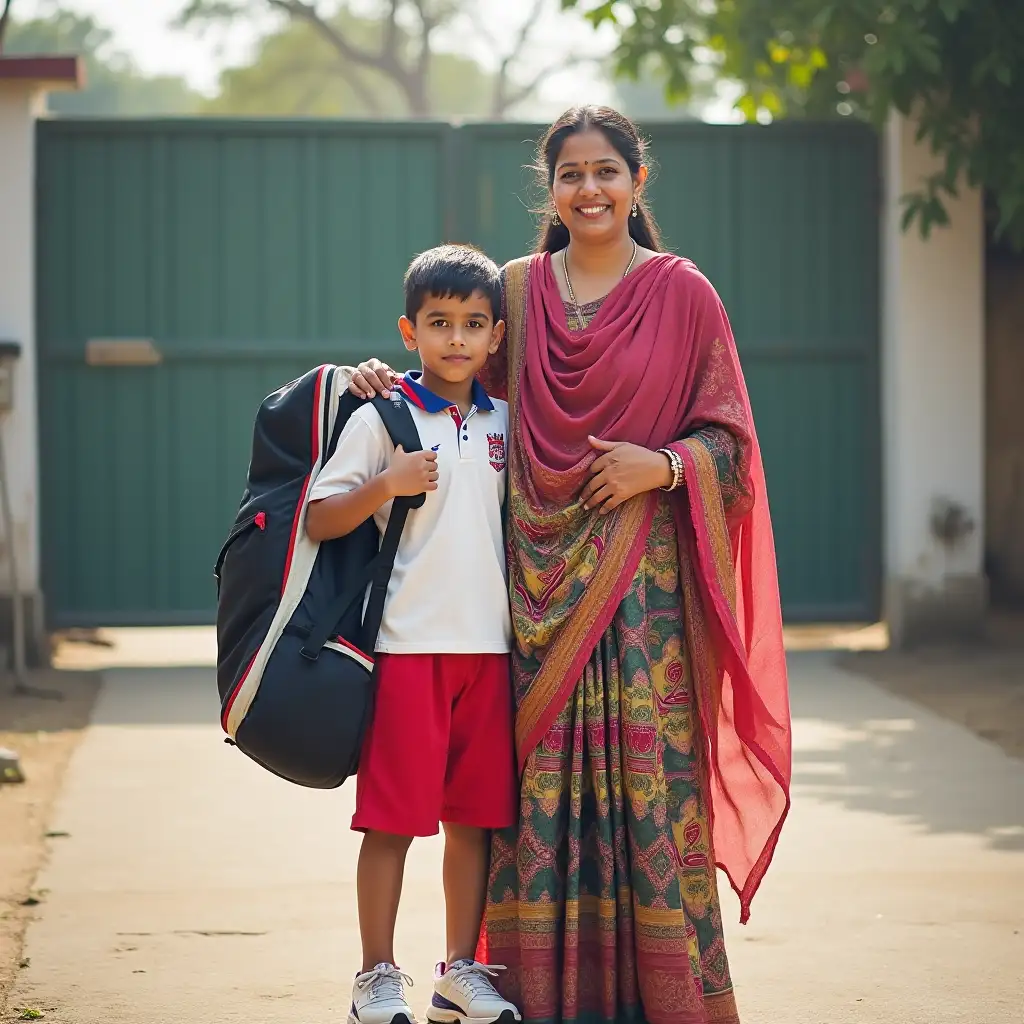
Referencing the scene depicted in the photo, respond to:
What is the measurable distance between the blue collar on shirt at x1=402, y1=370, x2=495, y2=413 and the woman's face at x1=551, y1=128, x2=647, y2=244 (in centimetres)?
36

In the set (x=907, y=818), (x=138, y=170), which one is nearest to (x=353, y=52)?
(x=138, y=170)

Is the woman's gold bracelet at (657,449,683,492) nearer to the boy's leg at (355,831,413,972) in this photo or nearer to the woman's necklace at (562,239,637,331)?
the woman's necklace at (562,239,637,331)

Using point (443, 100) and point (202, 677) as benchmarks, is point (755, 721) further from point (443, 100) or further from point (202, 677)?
point (443, 100)

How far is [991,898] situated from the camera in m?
4.38

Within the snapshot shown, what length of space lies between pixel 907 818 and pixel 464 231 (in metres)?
4.20

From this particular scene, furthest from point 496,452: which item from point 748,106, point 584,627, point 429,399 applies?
point 748,106

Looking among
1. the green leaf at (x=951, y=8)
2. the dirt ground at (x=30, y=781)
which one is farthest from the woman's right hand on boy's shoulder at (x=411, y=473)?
the green leaf at (x=951, y=8)

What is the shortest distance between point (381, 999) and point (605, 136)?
1.64 m

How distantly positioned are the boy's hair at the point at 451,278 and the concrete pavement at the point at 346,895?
56.0 inches

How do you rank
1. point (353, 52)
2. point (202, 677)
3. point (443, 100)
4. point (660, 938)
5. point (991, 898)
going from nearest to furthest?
point (660, 938), point (991, 898), point (202, 677), point (353, 52), point (443, 100)

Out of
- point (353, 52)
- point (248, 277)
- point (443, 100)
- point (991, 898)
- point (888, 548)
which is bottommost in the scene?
point (991, 898)

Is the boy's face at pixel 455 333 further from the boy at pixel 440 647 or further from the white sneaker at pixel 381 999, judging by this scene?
the white sneaker at pixel 381 999

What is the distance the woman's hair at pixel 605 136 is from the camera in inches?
134

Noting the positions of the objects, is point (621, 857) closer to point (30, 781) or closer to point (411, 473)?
point (411, 473)
